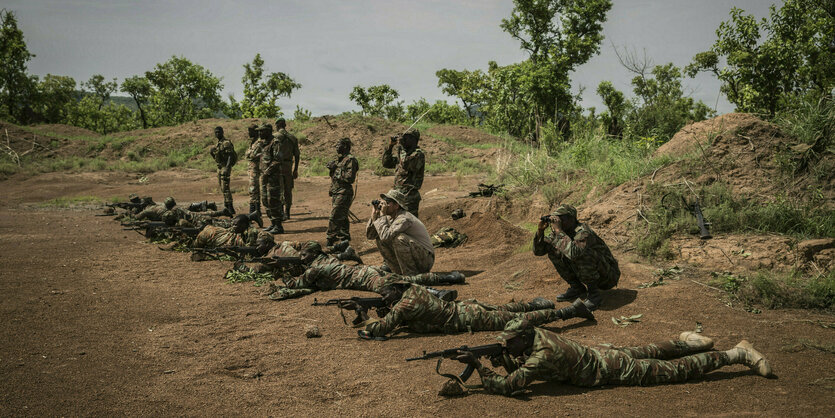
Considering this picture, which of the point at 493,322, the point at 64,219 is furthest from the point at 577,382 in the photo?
the point at 64,219

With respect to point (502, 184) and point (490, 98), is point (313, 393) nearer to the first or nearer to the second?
point (502, 184)

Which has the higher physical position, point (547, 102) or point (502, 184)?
point (547, 102)

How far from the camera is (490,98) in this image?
46.5 metres

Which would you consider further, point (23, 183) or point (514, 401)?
point (23, 183)

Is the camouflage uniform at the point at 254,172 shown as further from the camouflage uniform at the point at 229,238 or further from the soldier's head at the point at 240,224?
the soldier's head at the point at 240,224

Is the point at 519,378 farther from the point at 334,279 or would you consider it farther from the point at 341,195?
the point at 341,195

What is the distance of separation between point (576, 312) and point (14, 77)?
44.6m

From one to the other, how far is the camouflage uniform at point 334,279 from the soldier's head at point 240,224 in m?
2.01

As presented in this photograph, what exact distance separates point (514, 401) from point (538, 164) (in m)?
9.28

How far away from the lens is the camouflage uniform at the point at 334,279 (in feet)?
22.5

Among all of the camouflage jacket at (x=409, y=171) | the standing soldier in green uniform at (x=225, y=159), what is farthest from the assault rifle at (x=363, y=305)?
the standing soldier in green uniform at (x=225, y=159)

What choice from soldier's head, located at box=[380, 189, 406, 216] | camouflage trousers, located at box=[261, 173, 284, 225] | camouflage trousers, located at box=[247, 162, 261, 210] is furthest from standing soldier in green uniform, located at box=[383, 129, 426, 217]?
camouflage trousers, located at box=[247, 162, 261, 210]

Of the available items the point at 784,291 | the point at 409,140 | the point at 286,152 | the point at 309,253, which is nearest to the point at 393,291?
the point at 309,253

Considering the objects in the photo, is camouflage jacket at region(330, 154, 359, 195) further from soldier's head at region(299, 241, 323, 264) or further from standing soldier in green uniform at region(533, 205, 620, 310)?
standing soldier in green uniform at region(533, 205, 620, 310)
